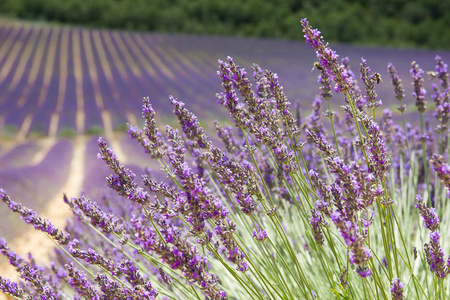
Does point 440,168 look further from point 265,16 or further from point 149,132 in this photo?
point 265,16

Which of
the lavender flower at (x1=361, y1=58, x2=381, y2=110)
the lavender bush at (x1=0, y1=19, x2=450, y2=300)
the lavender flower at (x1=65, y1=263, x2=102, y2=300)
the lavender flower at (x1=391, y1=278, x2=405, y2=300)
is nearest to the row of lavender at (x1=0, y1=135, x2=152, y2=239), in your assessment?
the lavender bush at (x1=0, y1=19, x2=450, y2=300)

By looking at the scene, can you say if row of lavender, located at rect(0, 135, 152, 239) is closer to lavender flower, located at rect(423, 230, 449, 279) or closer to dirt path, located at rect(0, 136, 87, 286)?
dirt path, located at rect(0, 136, 87, 286)

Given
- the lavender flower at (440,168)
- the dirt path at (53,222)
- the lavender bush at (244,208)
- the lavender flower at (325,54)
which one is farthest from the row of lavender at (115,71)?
the lavender flower at (440,168)

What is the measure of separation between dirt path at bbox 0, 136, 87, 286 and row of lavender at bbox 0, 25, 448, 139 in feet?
4.81

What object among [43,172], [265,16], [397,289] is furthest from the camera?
[265,16]

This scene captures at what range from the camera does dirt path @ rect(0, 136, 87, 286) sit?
6.81 feet

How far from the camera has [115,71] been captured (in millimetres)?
6566

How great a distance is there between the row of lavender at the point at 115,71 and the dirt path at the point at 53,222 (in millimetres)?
1467

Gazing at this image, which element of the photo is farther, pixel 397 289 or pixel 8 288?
pixel 8 288

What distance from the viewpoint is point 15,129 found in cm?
453

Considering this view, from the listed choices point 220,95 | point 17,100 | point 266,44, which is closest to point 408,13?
point 266,44

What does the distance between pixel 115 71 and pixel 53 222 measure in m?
4.64

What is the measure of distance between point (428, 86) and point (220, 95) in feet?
15.1

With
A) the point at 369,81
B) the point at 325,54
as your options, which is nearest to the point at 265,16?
the point at 369,81
